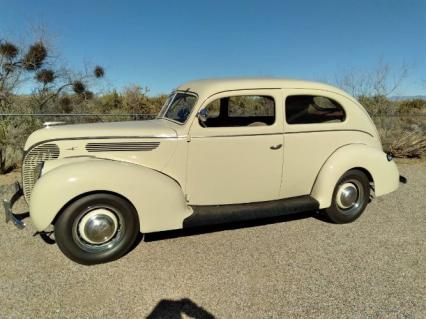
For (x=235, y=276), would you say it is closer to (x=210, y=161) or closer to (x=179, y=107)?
(x=210, y=161)

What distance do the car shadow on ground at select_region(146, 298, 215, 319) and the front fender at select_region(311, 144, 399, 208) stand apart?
2.36 metres

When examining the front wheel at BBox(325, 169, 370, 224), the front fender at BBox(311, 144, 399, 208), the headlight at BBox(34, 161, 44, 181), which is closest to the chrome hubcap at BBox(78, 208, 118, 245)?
the headlight at BBox(34, 161, 44, 181)

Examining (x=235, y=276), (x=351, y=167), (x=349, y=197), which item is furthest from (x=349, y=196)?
(x=235, y=276)

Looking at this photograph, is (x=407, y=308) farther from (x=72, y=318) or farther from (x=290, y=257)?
(x=72, y=318)

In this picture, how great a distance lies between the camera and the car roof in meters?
4.26

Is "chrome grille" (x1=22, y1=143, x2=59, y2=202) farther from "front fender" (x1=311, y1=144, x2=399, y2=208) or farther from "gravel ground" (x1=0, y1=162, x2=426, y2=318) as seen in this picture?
"front fender" (x1=311, y1=144, x2=399, y2=208)

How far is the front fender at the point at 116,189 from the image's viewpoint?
134 inches

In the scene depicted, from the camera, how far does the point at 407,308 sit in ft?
9.75

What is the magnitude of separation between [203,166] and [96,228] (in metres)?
1.34

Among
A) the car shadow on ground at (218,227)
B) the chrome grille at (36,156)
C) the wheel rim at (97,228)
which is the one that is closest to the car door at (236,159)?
the car shadow on ground at (218,227)

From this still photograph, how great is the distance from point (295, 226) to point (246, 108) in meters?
2.14

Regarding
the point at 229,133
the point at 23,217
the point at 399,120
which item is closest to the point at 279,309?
the point at 229,133

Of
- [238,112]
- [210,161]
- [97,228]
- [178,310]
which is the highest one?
[238,112]

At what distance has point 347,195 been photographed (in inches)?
192
